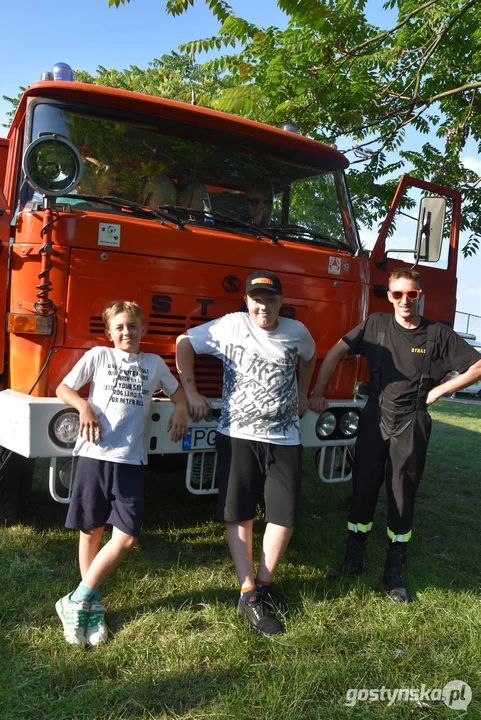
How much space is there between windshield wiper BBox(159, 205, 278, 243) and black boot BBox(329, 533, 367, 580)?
1.96 meters

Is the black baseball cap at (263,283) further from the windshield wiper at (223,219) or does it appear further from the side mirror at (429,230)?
the side mirror at (429,230)

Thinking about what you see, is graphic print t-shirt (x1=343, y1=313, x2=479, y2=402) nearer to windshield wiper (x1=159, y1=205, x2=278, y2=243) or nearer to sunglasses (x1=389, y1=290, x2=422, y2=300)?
sunglasses (x1=389, y1=290, x2=422, y2=300)

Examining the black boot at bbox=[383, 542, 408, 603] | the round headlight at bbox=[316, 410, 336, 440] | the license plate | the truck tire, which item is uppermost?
the round headlight at bbox=[316, 410, 336, 440]

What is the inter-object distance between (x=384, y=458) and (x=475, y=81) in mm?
4832

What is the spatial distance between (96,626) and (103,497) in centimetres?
59

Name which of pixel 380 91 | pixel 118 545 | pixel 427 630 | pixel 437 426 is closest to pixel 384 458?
pixel 427 630

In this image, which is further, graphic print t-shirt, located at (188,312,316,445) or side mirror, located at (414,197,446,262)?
side mirror, located at (414,197,446,262)

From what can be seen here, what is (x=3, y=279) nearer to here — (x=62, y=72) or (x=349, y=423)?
(x=62, y=72)

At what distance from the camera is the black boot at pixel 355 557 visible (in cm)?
370

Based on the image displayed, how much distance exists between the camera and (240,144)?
13.4ft

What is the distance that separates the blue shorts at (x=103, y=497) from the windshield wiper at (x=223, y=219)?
164cm

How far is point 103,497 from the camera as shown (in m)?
2.89

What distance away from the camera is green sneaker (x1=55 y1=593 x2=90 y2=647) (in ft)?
8.91

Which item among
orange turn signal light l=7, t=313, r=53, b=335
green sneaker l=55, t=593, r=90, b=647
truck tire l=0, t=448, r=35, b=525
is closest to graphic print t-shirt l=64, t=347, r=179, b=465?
orange turn signal light l=7, t=313, r=53, b=335
